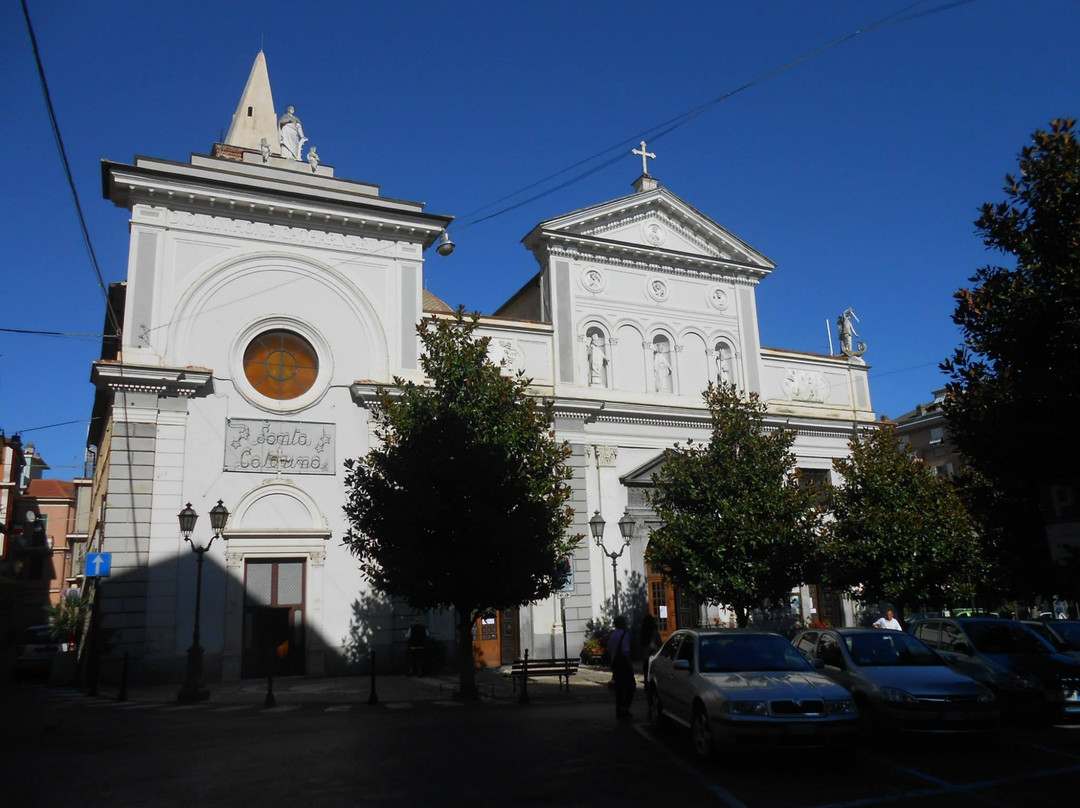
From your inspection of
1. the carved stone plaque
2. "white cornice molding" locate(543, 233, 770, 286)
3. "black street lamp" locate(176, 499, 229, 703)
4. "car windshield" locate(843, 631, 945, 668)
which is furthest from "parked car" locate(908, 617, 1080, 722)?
"white cornice molding" locate(543, 233, 770, 286)

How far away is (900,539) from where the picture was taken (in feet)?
72.2

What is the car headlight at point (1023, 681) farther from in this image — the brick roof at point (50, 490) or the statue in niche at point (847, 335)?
the brick roof at point (50, 490)

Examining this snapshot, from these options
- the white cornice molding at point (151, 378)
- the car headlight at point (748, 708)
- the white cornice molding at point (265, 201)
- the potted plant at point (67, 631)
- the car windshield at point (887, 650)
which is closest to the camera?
the car headlight at point (748, 708)

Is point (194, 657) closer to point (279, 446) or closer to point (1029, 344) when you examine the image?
point (279, 446)

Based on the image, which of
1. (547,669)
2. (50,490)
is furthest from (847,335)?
(50,490)

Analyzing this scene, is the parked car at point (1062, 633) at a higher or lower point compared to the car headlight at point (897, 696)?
higher

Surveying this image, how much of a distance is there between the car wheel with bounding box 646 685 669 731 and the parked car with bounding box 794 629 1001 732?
2.34 m

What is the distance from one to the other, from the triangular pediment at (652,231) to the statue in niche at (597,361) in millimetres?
3110

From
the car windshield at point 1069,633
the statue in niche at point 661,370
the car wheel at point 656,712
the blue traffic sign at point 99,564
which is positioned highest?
the statue in niche at point 661,370

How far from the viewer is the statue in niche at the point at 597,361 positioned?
28.2m

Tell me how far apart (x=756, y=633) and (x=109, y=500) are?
16.6 meters

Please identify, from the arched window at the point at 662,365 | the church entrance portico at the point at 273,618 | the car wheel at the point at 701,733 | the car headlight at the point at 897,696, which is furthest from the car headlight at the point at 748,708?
the arched window at the point at 662,365

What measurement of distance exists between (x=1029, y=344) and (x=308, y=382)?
60.7ft

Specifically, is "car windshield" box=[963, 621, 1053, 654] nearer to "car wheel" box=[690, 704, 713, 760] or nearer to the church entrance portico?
"car wheel" box=[690, 704, 713, 760]
